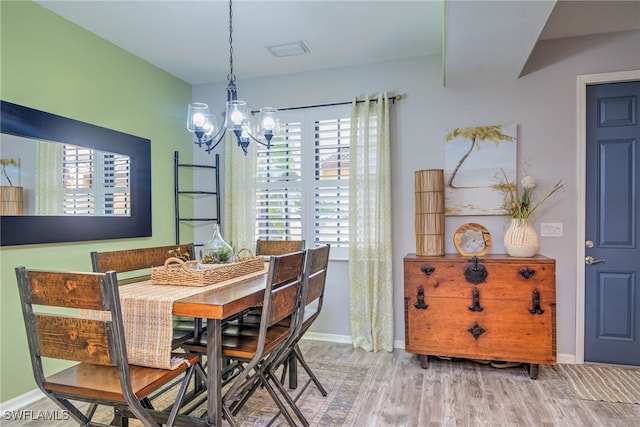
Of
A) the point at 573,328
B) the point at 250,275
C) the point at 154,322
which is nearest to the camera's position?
the point at 154,322

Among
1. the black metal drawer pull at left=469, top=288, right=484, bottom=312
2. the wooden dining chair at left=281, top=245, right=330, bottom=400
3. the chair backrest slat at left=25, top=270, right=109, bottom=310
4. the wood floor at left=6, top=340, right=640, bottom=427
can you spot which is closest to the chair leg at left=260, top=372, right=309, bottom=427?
the wooden dining chair at left=281, top=245, right=330, bottom=400

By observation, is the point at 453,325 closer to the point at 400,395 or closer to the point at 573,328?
the point at 400,395

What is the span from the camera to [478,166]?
128 inches

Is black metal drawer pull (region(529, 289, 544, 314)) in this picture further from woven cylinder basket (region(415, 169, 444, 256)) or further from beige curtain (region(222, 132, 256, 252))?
beige curtain (region(222, 132, 256, 252))

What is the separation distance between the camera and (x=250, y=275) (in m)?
2.32

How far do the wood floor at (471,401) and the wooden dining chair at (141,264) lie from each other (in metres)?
0.86

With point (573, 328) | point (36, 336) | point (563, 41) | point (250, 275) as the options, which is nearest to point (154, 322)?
point (36, 336)

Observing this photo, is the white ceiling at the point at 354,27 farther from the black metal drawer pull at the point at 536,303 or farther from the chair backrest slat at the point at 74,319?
the chair backrest slat at the point at 74,319

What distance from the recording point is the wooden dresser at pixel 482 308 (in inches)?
107

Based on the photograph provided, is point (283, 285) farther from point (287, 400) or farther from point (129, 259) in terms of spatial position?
point (129, 259)

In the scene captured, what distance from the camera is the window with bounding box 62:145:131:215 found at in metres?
2.79

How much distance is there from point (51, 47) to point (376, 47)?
8.25 ft

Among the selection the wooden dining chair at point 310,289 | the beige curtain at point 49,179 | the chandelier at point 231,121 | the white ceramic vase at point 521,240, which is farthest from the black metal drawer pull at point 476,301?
the beige curtain at point 49,179

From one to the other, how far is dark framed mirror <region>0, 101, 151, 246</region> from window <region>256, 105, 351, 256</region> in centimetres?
116
